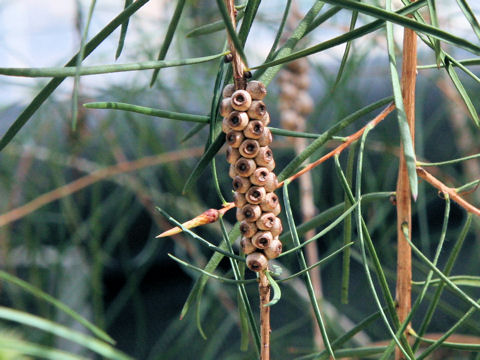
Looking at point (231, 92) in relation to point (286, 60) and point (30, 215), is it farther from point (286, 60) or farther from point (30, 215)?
point (30, 215)

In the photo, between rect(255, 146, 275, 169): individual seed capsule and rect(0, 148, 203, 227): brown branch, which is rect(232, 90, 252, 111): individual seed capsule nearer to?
rect(255, 146, 275, 169): individual seed capsule

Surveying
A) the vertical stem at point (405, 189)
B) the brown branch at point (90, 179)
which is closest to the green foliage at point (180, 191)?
the brown branch at point (90, 179)

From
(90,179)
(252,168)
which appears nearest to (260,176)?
(252,168)

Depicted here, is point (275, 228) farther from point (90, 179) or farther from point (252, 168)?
point (90, 179)

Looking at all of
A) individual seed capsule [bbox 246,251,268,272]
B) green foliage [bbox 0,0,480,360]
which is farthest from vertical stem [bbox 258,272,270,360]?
green foliage [bbox 0,0,480,360]

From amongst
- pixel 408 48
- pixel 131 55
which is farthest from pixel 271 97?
pixel 408 48

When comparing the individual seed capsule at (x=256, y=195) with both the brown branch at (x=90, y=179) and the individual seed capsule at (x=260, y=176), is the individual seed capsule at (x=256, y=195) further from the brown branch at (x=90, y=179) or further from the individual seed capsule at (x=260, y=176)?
the brown branch at (x=90, y=179)
